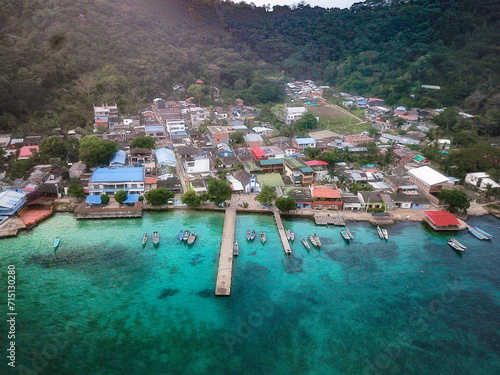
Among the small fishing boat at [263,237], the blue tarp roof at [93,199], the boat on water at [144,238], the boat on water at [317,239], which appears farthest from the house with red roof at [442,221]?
the blue tarp roof at [93,199]

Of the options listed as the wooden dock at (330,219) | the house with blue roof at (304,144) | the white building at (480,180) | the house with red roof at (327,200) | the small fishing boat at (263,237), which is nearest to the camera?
the small fishing boat at (263,237)

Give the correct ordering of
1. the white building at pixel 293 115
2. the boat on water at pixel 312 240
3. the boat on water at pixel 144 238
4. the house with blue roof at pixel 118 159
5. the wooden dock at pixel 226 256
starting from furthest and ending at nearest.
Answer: the white building at pixel 293 115
the house with blue roof at pixel 118 159
the boat on water at pixel 312 240
the boat on water at pixel 144 238
the wooden dock at pixel 226 256

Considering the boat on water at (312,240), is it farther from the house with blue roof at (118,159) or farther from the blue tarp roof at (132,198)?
the house with blue roof at (118,159)

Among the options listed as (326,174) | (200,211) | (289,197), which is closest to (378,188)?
(326,174)

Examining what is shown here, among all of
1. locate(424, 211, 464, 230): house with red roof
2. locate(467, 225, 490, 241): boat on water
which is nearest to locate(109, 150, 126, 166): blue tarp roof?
locate(424, 211, 464, 230): house with red roof

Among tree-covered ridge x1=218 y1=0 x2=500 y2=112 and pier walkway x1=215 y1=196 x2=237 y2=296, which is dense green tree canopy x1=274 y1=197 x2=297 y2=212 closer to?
pier walkway x1=215 y1=196 x2=237 y2=296

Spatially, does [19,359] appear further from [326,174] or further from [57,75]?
[57,75]
